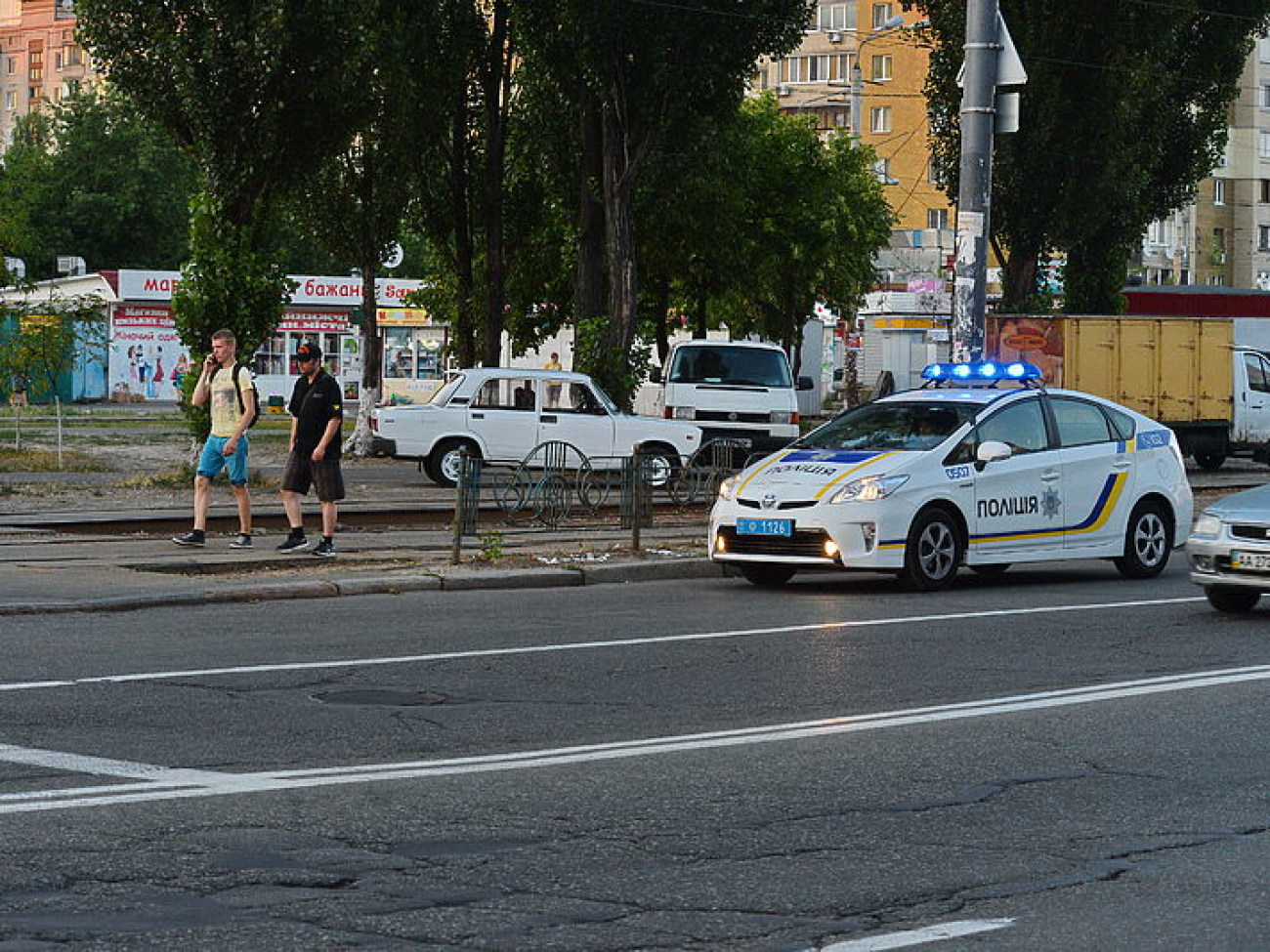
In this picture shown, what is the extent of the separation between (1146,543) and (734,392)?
15725mm

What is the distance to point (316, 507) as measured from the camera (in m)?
25.7

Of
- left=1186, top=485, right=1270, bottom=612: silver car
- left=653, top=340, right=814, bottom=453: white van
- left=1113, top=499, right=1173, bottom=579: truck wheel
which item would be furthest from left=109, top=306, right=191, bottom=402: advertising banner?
left=1186, top=485, right=1270, bottom=612: silver car

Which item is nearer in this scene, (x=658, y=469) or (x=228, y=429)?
(x=228, y=429)

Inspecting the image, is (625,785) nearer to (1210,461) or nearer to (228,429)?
(228,429)

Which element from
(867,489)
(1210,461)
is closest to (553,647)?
(867,489)

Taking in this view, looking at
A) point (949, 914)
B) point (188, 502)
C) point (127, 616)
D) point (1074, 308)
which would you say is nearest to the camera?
point (949, 914)

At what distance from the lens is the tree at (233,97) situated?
27.4 metres

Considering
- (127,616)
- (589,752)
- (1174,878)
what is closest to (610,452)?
(127,616)

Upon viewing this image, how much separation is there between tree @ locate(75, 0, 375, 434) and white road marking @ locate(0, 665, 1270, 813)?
709 inches

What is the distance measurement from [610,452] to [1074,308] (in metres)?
17.9

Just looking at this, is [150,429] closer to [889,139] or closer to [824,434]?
[824,434]

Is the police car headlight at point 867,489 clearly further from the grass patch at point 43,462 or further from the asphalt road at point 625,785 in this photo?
the grass patch at point 43,462

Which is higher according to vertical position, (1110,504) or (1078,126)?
(1078,126)

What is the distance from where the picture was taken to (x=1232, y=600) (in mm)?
15219
